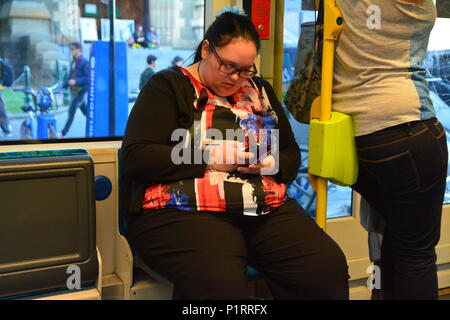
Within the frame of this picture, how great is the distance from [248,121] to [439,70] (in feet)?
4.64

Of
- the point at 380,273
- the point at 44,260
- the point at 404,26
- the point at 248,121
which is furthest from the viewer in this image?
the point at 380,273

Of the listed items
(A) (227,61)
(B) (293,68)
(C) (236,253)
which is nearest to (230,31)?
(A) (227,61)

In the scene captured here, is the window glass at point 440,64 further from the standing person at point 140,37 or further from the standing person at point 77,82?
the standing person at point 77,82

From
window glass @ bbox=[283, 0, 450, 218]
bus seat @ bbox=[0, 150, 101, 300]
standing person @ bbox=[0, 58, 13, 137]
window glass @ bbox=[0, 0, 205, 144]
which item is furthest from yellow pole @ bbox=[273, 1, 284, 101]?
standing person @ bbox=[0, 58, 13, 137]

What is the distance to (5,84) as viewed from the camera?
1834mm

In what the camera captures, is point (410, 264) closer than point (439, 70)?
Yes

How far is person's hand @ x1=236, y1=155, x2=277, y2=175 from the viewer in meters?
1.54

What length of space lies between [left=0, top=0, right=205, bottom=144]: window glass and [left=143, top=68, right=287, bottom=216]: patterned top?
32 cm

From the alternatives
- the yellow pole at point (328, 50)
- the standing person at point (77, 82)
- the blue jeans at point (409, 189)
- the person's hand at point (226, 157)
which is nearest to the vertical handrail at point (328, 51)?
the yellow pole at point (328, 50)

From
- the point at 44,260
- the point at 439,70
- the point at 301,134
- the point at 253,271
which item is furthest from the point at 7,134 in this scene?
the point at 439,70

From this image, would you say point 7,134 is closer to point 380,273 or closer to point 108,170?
point 108,170

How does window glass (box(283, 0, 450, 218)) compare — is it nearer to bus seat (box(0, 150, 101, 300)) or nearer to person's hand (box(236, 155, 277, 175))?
person's hand (box(236, 155, 277, 175))
